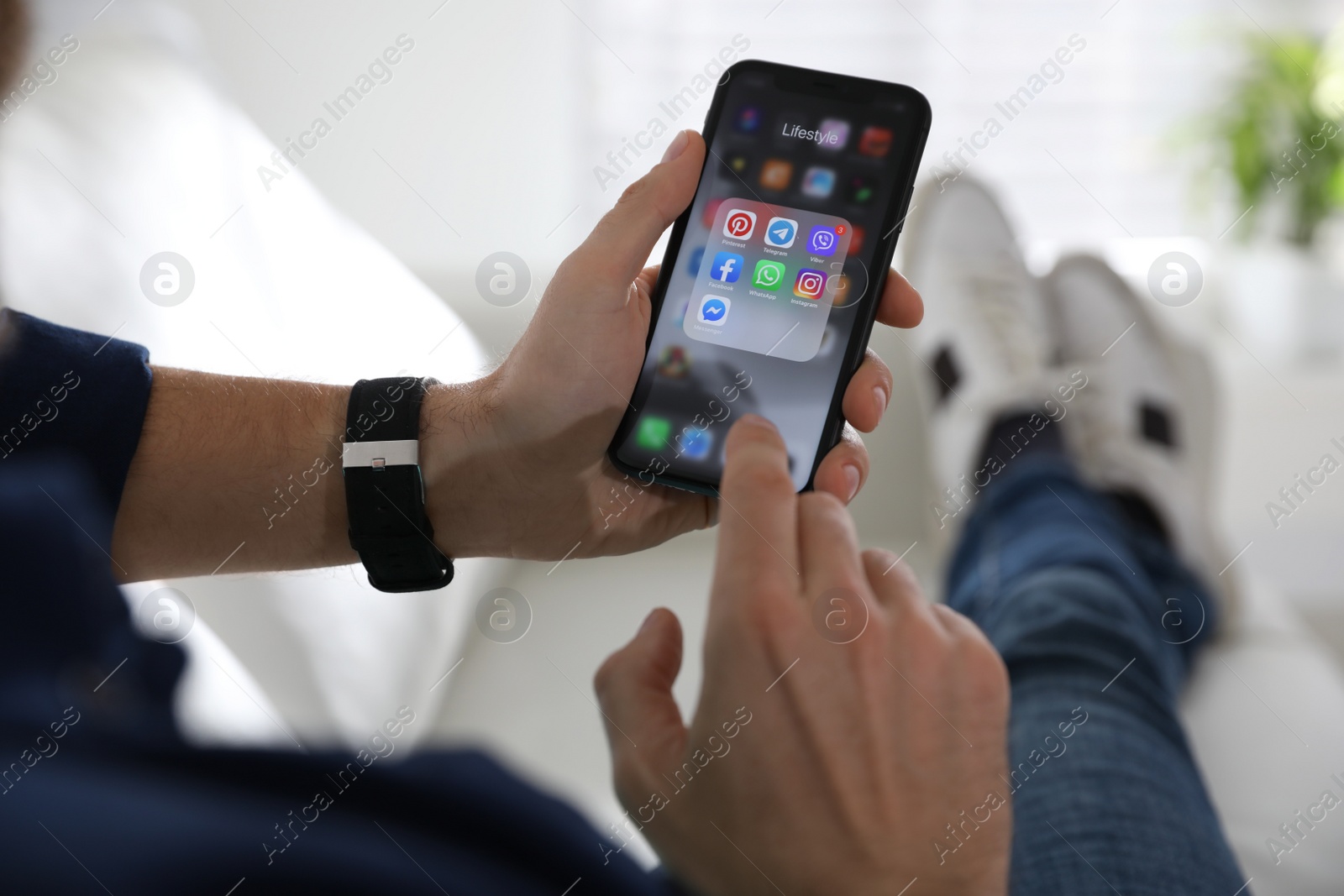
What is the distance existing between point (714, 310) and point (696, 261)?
27 mm

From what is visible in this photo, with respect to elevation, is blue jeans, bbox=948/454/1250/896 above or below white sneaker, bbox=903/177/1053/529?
below

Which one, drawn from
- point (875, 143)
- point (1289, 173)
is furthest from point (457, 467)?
point (1289, 173)

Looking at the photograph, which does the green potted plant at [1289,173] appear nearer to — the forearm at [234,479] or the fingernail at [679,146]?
the fingernail at [679,146]

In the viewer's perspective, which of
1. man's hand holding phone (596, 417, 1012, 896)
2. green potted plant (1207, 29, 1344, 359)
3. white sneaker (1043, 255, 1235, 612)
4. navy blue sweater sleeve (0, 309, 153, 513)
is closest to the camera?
man's hand holding phone (596, 417, 1012, 896)

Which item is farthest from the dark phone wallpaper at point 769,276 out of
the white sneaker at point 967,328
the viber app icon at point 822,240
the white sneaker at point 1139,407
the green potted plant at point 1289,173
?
the green potted plant at point 1289,173

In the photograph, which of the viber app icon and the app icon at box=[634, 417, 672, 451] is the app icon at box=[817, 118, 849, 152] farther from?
the app icon at box=[634, 417, 672, 451]

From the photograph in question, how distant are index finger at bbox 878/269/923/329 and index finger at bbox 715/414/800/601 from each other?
0.19 meters

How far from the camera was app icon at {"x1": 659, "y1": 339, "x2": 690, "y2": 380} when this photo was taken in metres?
0.40

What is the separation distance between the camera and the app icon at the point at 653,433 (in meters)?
0.40

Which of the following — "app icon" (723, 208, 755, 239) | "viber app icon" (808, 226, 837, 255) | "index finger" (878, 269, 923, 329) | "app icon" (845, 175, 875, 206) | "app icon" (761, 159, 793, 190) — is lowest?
"index finger" (878, 269, 923, 329)

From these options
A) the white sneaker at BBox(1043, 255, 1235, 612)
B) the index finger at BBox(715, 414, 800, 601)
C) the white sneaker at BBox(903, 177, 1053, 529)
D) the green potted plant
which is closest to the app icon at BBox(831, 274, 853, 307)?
the index finger at BBox(715, 414, 800, 601)

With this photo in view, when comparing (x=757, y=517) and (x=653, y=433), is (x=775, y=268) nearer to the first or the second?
(x=653, y=433)

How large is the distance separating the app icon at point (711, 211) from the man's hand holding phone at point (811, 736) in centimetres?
19

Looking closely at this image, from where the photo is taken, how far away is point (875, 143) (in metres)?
0.40
